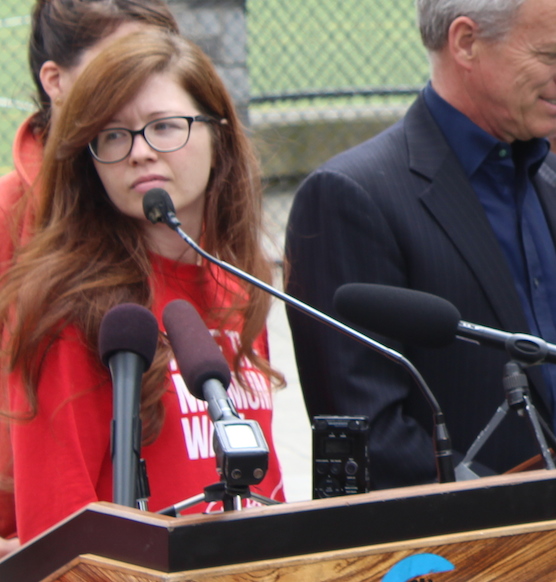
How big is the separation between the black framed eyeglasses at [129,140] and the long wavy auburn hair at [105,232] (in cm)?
3

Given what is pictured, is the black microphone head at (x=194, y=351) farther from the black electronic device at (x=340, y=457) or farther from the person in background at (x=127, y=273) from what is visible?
the person in background at (x=127, y=273)

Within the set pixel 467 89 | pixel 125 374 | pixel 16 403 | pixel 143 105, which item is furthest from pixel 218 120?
pixel 125 374

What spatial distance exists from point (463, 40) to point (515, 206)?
0.44 meters

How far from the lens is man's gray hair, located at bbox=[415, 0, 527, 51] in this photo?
7.91 feet

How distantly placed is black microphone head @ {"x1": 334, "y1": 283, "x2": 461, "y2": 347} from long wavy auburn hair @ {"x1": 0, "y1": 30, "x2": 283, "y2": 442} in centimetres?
52

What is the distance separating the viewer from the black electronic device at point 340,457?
1418mm

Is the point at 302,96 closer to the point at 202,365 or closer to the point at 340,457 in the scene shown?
the point at 340,457

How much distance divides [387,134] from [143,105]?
75 cm

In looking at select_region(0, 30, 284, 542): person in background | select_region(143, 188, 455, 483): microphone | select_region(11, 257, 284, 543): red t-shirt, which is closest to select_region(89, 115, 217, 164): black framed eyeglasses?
select_region(0, 30, 284, 542): person in background

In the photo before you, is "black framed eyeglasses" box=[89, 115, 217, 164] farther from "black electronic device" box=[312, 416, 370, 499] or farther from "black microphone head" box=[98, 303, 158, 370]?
"black electronic device" box=[312, 416, 370, 499]

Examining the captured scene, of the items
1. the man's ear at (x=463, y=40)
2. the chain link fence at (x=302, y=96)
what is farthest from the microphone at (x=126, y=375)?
the chain link fence at (x=302, y=96)

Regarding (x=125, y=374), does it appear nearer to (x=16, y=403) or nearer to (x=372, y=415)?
(x=16, y=403)

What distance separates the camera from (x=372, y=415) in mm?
2193

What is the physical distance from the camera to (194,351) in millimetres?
1275
